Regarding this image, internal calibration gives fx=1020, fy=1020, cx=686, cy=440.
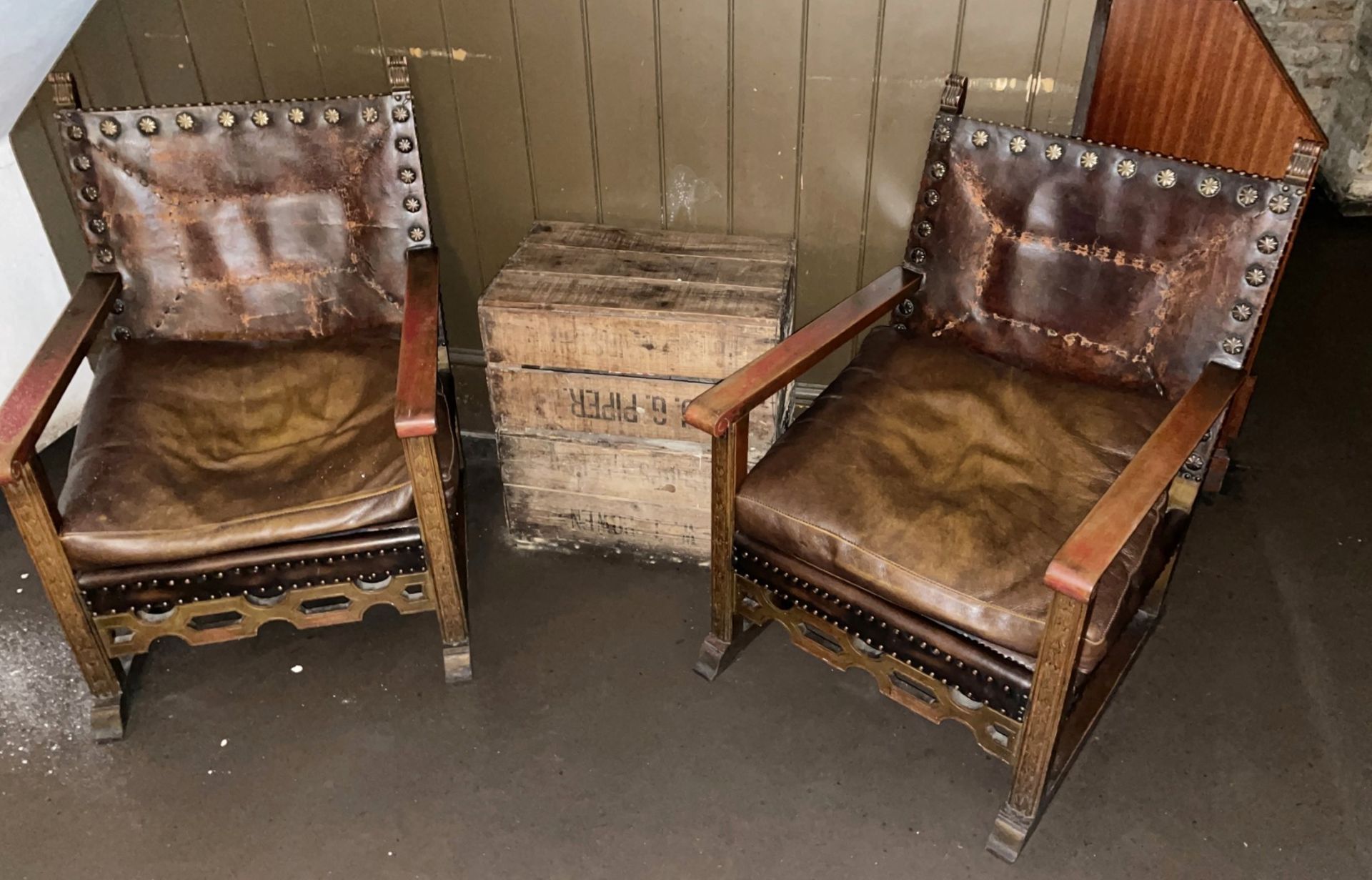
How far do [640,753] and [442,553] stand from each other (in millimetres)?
541

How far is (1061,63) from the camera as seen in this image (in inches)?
82.0

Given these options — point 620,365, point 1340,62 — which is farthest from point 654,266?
point 1340,62

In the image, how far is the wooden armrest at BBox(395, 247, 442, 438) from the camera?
1708mm

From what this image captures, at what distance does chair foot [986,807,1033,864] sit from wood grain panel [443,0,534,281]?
168 centimetres

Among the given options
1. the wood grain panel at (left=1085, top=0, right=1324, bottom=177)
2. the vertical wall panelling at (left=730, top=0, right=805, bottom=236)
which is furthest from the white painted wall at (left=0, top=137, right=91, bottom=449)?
the wood grain panel at (left=1085, top=0, right=1324, bottom=177)

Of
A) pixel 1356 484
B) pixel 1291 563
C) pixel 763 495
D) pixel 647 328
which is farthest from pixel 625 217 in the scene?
pixel 1356 484

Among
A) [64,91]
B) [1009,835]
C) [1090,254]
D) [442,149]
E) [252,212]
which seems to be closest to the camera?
[1009,835]

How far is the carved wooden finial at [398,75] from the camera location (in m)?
2.08

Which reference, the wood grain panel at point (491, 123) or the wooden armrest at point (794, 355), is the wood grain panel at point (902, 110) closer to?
the wooden armrest at point (794, 355)

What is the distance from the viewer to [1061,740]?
1826 millimetres

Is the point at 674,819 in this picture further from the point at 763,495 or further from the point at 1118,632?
the point at 1118,632

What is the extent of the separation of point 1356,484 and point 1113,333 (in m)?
1.15

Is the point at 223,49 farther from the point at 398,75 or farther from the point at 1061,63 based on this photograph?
the point at 1061,63

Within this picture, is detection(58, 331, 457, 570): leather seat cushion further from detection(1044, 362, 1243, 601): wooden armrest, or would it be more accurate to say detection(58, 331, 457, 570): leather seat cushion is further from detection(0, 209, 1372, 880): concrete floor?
detection(1044, 362, 1243, 601): wooden armrest
